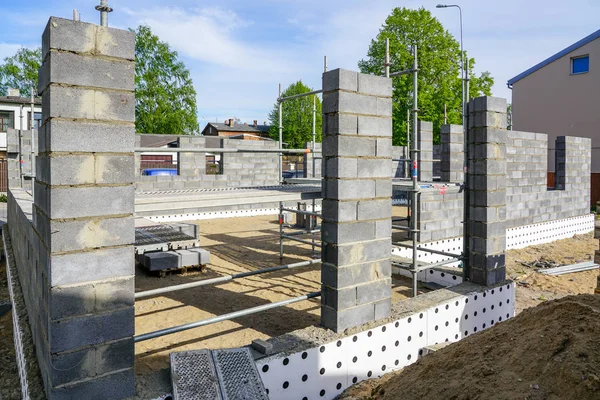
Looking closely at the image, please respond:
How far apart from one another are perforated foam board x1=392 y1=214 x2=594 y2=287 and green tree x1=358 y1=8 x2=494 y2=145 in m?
15.5

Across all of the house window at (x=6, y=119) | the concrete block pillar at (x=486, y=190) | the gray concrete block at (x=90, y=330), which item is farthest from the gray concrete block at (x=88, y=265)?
the house window at (x=6, y=119)

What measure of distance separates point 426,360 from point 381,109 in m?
2.45

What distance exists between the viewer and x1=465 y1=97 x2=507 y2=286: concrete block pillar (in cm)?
594

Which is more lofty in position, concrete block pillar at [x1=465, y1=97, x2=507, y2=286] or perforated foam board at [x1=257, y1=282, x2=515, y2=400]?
concrete block pillar at [x1=465, y1=97, x2=507, y2=286]

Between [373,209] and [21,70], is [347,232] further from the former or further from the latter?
[21,70]

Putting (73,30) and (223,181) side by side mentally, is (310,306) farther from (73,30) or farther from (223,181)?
(223,181)

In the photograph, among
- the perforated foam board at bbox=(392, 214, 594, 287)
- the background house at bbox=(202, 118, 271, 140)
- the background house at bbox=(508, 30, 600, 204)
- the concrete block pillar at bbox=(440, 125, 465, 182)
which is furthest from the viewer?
the background house at bbox=(202, 118, 271, 140)

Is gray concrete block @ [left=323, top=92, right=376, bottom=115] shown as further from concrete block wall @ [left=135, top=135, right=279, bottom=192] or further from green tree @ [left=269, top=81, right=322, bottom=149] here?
green tree @ [left=269, top=81, right=322, bottom=149]

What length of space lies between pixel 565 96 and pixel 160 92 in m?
28.7

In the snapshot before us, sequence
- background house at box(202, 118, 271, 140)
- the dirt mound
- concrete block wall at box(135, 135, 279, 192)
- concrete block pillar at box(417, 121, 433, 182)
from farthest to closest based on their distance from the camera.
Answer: background house at box(202, 118, 271, 140), concrete block wall at box(135, 135, 279, 192), concrete block pillar at box(417, 121, 433, 182), the dirt mound

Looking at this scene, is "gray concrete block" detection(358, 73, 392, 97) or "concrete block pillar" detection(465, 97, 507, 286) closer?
"gray concrete block" detection(358, 73, 392, 97)

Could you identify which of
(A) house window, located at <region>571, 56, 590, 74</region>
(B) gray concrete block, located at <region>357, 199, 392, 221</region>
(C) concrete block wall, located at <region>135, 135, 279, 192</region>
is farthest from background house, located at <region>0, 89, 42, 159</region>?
(B) gray concrete block, located at <region>357, 199, 392, 221</region>

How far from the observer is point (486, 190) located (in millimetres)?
5918

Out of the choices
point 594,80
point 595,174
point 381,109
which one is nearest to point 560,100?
point 594,80
